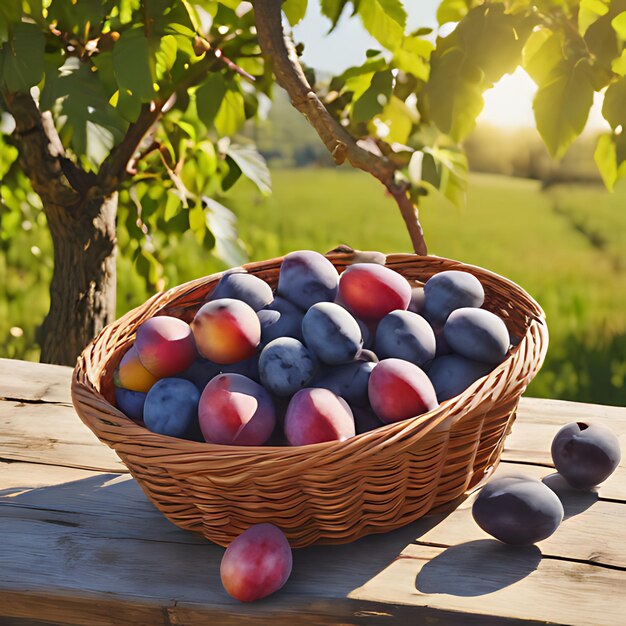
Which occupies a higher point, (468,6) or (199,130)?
(468,6)

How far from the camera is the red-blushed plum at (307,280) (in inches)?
44.8

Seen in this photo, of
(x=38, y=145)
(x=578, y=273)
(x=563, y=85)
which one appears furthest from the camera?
(x=578, y=273)

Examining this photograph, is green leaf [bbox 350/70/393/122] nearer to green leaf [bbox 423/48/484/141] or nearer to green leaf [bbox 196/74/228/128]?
green leaf [bbox 423/48/484/141]

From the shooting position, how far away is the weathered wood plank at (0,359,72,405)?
1559 mm

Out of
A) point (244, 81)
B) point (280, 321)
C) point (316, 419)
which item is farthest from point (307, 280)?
point (244, 81)

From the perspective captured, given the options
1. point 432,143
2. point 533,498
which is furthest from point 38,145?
point 533,498

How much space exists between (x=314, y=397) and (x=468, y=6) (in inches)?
22.3

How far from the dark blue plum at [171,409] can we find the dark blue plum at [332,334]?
17 cm

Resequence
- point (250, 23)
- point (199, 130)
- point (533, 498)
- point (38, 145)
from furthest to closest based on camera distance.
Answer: point (199, 130) < point (38, 145) < point (250, 23) < point (533, 498)

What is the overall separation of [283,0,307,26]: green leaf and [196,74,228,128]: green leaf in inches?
8.2

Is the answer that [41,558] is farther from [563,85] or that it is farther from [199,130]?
[199,130]

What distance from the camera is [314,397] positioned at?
925mm

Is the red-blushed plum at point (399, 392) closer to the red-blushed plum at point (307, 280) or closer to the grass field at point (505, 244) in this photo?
the red-blushed plum at point (307, 280)

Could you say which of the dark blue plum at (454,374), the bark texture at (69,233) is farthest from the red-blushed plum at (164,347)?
the bark texture at (69,233)
